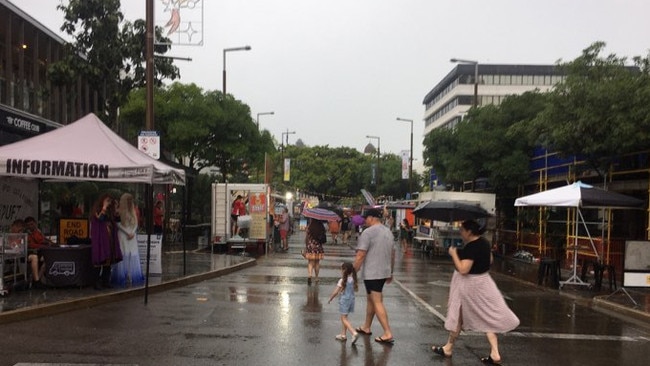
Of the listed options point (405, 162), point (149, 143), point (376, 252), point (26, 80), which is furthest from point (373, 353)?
point (405, 162)

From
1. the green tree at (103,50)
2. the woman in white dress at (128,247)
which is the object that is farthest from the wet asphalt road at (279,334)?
the green tree at (103,50)

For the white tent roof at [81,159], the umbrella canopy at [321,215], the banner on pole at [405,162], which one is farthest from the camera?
the banner on pole at [405,162]

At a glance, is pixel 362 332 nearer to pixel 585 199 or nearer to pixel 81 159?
pixel 81 159

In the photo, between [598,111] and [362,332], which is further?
[598,111]

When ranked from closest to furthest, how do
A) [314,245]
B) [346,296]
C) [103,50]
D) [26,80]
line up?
[346,296]
[314,245]
[103,50]
[26,80]

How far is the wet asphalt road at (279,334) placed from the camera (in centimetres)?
694

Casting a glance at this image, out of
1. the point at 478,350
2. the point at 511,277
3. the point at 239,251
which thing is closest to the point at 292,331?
the point at 478,350

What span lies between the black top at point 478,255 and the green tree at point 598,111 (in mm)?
8605

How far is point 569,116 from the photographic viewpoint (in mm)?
15617

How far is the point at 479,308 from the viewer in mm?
6840

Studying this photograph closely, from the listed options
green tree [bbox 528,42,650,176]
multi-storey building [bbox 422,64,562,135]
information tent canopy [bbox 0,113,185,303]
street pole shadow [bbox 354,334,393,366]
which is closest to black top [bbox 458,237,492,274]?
street pole shadow [bbox 354,334,393,366]

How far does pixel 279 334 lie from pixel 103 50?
12529 millimetres

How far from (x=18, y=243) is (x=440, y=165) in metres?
21.7

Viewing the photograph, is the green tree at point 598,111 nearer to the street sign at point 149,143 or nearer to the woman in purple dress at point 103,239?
the street sign at point 149,143
